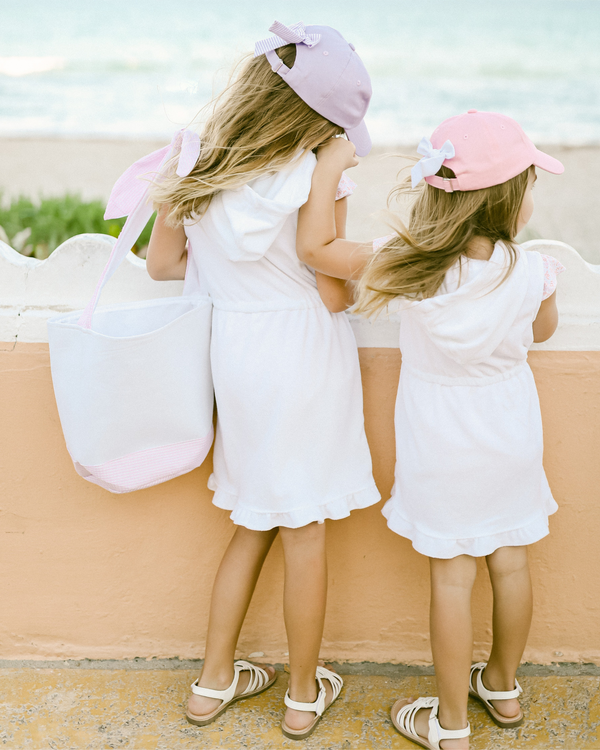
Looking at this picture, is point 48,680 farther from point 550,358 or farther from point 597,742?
point 550,358

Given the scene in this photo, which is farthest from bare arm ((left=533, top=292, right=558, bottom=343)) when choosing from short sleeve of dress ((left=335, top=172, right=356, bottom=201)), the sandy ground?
the sandy ground

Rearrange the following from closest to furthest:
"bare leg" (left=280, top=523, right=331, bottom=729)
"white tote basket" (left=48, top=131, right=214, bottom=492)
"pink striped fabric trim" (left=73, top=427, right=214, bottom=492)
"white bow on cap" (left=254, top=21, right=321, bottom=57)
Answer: "white bow on cap" (left=254, top=21, right=321, bottom=57), "white tote basket" (left=48, top=131, right=214, bottom=492), "pink striped fabric trim" (left=73, top=427, right=214, bottom=492), "bare leg" (left=280, top=523, right=331, bottom=729)

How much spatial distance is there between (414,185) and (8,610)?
1572 millimetres

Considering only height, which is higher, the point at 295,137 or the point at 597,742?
the point at 295,137

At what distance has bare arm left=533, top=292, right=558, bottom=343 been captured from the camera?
163 centimetres

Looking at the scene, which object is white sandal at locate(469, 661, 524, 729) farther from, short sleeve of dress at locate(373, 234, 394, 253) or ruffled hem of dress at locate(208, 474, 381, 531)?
short sleeve of dress at locate(373, 234, 394, 253)

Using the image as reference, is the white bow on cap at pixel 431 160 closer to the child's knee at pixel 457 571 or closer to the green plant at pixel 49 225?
the child's knee at pixel 457 571

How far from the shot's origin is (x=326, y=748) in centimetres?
183

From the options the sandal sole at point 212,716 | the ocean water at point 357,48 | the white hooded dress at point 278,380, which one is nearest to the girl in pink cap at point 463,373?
the white hooded dress at point 278,380

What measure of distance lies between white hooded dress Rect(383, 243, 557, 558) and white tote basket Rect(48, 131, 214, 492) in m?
0.48

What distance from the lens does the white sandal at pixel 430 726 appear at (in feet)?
5.81

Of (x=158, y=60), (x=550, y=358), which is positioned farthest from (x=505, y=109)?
(x=550, y=358)

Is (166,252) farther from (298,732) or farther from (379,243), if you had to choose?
(298,732)

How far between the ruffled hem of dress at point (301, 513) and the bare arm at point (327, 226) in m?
0.54
